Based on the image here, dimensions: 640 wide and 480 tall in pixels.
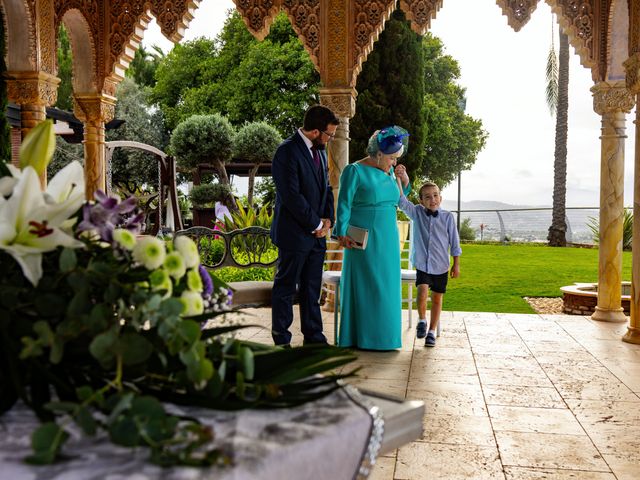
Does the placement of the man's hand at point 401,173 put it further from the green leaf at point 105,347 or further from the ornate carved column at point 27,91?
the green leaf at point 105,347

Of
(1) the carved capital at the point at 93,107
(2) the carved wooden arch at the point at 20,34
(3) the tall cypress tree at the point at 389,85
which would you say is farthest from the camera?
(3) the tall cypress tree at the point at 389,85

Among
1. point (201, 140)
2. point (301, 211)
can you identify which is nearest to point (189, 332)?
point (301, 211)

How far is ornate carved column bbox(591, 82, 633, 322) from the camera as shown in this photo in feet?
23.6

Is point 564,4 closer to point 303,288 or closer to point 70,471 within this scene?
point 303,288

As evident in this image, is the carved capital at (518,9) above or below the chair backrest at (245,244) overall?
above

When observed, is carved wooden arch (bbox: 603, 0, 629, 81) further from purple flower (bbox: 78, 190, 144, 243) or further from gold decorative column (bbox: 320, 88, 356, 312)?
purple flower (bbox: 78, 190, 144, 243)

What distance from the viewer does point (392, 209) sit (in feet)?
17.8

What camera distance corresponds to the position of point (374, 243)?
5.33m

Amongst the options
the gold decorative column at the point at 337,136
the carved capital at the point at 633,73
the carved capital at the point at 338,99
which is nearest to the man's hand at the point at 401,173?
the gold decorative column at the point at 337,136

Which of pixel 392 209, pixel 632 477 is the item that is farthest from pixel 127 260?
pixel 392 209

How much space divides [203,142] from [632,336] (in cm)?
1202

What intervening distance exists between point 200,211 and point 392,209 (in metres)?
11.9

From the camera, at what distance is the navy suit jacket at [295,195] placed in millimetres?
4688

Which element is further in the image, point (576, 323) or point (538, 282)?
point (538, 282)
